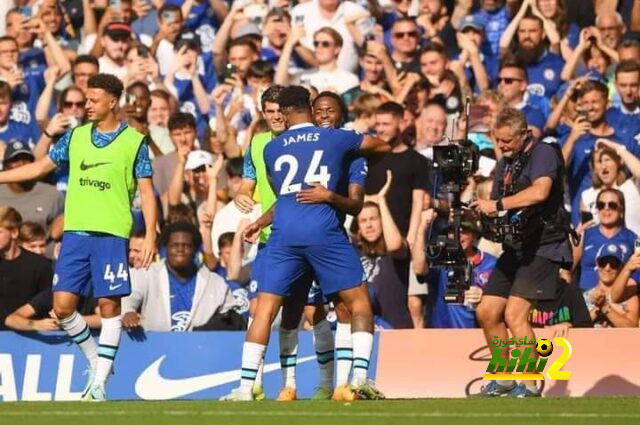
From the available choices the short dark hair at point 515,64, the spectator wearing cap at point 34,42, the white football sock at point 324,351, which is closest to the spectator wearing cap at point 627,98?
the short dark hair at point 515,64

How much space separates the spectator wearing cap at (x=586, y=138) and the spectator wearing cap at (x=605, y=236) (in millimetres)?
749

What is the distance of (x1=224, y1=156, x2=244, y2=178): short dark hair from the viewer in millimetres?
18172

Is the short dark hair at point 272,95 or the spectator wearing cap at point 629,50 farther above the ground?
the spectator wearing cap at point 629,50

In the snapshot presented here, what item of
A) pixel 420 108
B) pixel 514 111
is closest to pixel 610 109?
pixel 420 108

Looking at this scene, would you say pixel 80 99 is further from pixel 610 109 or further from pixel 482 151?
pixel 610 109

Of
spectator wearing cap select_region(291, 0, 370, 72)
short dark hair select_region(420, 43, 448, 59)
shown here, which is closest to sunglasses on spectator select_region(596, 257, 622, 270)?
short dark hair select_region(420, 43, 448, 59)

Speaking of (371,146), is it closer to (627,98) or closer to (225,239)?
(225,239)

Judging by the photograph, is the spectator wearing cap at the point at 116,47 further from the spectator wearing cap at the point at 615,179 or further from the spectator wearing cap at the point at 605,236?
the spectator wearing cap at the point at 605,236

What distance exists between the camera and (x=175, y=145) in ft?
61.6

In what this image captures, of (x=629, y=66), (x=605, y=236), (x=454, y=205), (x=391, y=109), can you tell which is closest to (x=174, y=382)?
(x=454, y=205)

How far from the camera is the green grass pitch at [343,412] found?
34.2 feet

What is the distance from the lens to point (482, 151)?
701 inches

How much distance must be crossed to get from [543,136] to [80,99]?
18.0ft

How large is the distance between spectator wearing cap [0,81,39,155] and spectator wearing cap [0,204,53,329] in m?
3.09
